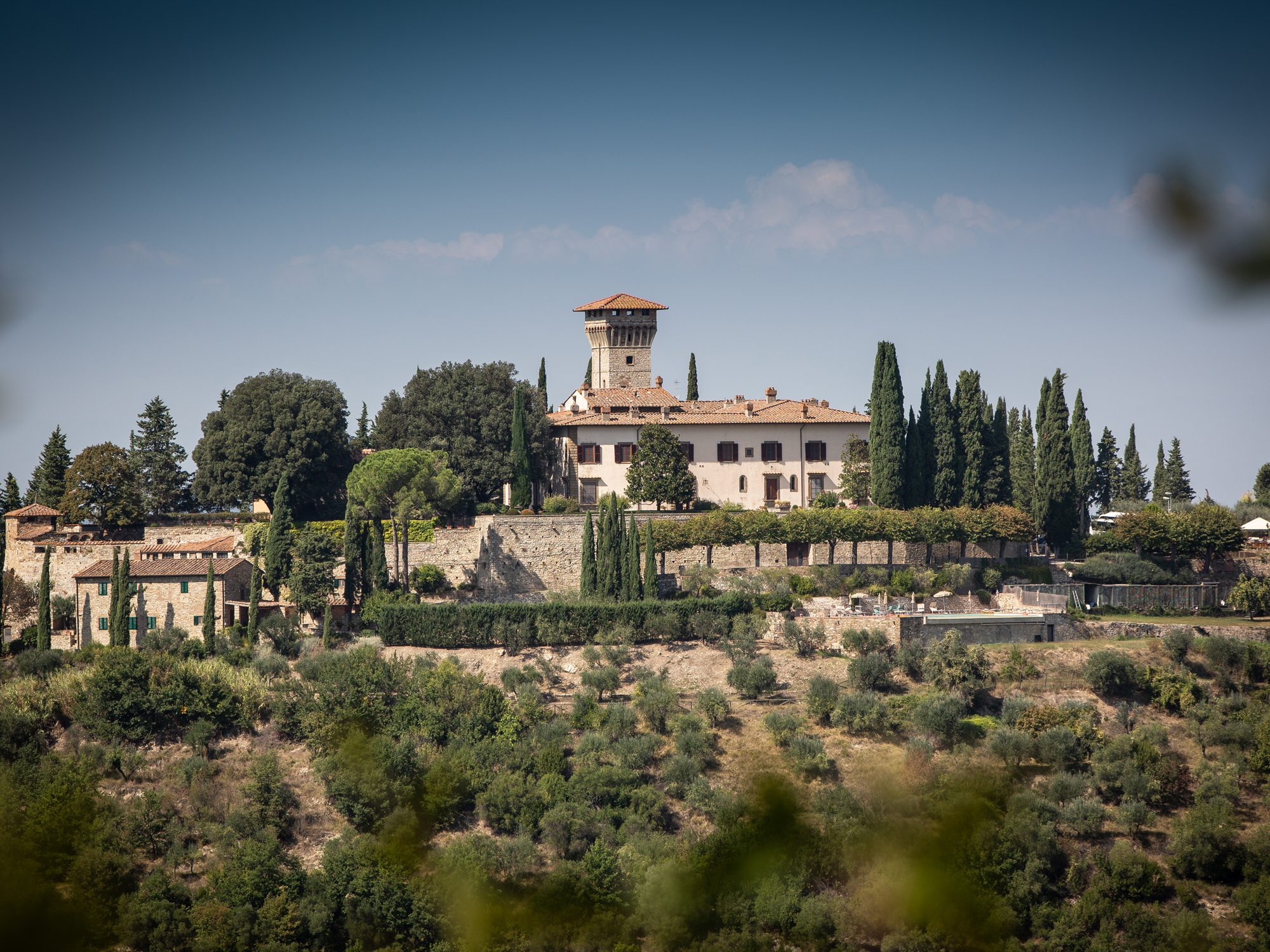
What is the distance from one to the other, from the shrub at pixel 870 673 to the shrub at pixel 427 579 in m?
15.5

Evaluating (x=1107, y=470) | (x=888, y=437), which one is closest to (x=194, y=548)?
(x=888, y=437)

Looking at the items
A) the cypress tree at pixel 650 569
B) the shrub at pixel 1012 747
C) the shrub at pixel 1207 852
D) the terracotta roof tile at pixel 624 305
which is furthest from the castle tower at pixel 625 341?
the shrub at pixel 1207 852

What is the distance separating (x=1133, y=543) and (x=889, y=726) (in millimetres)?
17351

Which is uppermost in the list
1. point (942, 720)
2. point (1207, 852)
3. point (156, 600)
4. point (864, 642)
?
point (156, 600)

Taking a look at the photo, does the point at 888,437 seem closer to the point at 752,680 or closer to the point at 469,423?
the point at 752,680

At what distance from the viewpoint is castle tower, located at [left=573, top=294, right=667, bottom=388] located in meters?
57.2

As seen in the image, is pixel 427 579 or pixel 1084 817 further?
pixel 427 579

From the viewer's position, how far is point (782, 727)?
33.3 m

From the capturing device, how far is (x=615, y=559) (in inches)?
1604

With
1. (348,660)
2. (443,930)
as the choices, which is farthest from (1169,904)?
(348,660)

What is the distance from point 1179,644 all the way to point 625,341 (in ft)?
97.7

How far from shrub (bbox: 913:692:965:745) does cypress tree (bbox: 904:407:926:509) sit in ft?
44.6

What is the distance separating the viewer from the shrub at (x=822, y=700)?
34.5 m

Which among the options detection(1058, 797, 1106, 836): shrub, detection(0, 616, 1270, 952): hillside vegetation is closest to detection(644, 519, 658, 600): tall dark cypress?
detection(0, 616, 1270, 952): hillside vegetation
